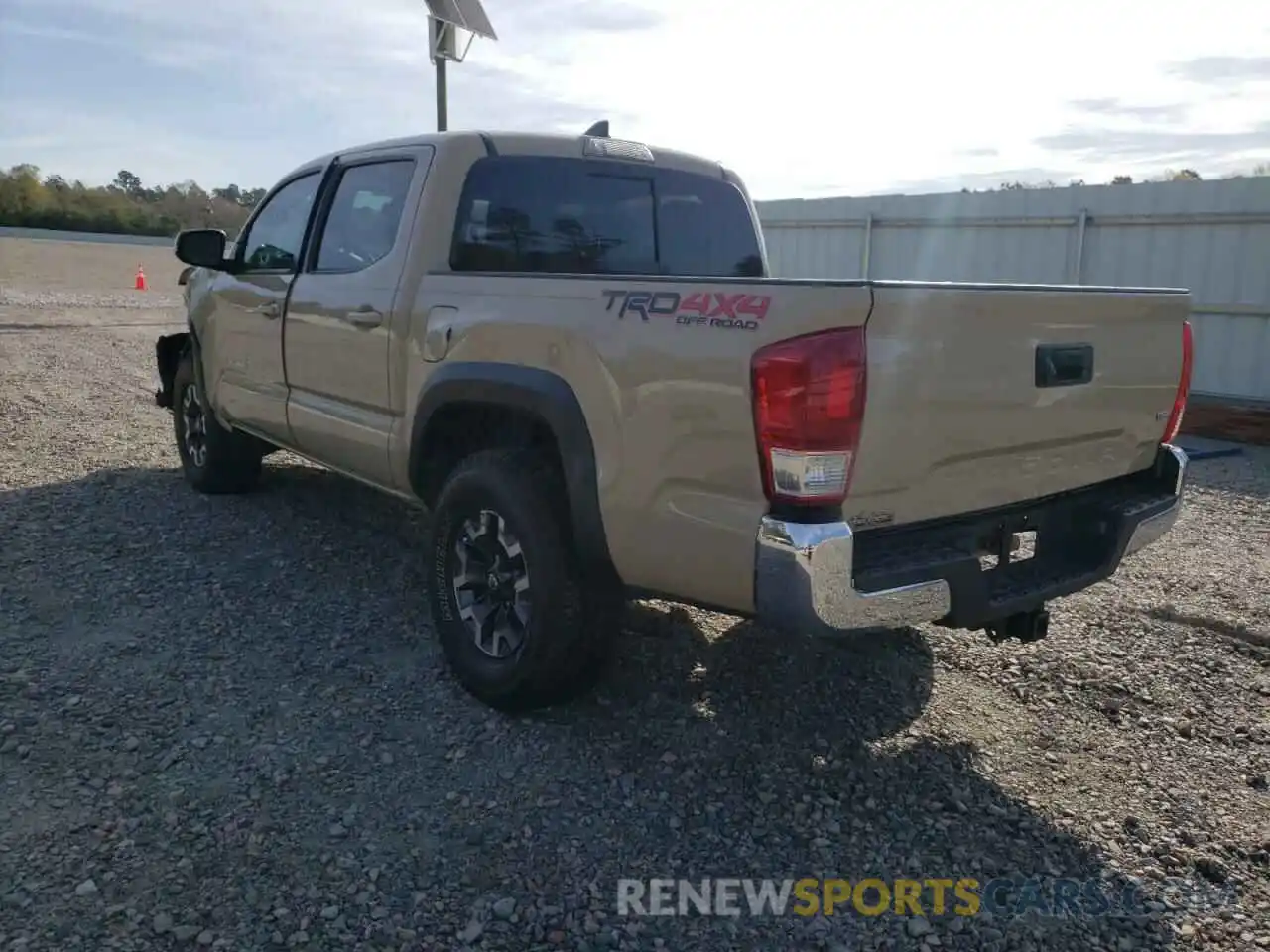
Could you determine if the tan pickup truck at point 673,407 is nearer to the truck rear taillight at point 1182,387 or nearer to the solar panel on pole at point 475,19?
the truck rear taillight at point 1182,387

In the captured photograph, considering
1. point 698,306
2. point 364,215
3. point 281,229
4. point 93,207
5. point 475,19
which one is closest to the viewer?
point 698,306

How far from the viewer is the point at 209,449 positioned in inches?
243

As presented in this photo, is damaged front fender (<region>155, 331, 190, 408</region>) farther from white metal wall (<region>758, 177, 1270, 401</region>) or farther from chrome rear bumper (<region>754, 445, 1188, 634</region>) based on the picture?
white metal wall (<region>758, 177, 1270, 401</region>)

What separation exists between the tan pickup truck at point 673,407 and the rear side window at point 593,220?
0.01 metres

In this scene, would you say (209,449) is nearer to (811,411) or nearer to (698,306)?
(698,306)

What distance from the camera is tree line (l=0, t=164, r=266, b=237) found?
55.7 m

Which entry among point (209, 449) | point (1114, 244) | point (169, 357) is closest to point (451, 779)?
point (209, 449)

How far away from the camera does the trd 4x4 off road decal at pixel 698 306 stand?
2727mm

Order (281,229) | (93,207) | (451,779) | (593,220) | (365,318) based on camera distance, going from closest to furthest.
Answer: (451,779), (365,318), (593,220), (281,229), (93,207)

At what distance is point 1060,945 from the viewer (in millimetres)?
2557

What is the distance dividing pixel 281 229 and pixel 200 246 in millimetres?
429

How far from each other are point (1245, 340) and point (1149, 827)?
362 inches

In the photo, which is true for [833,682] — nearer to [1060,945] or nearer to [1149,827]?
[1149,827]

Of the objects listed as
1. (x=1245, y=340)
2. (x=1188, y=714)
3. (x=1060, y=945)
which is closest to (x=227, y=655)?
(x=1060, y=945)
